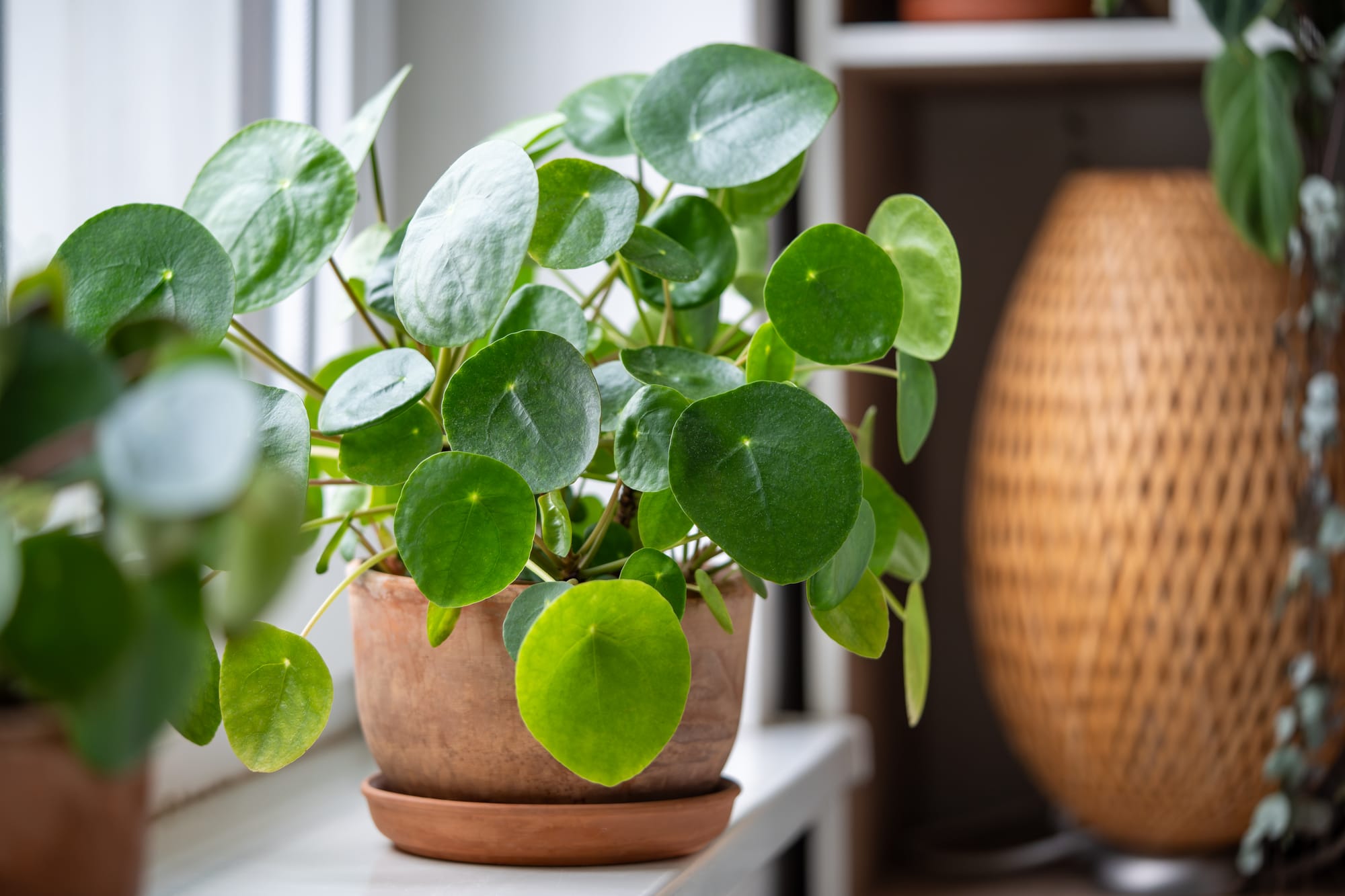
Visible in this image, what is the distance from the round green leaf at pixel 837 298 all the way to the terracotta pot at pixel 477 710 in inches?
6.0

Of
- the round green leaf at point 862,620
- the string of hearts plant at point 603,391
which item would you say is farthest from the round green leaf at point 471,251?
the round green leaf at point 862,620

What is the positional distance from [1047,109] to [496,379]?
1.12 meters

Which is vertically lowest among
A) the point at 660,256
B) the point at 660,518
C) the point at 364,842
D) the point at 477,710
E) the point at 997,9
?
the point at 364,842

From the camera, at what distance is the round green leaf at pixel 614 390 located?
20.1 inches

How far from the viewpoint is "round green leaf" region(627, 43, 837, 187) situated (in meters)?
0.52

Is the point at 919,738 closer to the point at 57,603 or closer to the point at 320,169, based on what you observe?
the point at 320,169

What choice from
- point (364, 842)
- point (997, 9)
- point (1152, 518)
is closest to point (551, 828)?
point (364, 842)

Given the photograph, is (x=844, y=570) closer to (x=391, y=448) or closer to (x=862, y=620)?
(x=862, y=620)

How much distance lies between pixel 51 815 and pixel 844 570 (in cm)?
31

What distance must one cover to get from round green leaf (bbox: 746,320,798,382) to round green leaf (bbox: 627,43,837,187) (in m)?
0.07

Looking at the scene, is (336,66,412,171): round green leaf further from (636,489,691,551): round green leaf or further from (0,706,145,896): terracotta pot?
(0,706,145,896): terracotta pot

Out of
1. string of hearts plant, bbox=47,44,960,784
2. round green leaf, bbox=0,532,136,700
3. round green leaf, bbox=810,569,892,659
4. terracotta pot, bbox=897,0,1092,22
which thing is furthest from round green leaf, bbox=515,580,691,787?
terracotta pot, bbox=897,0,1092,22

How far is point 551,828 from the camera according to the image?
0.55m

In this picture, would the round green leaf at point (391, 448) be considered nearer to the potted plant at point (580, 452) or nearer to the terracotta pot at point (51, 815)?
the potted plant at point (580, 452)
